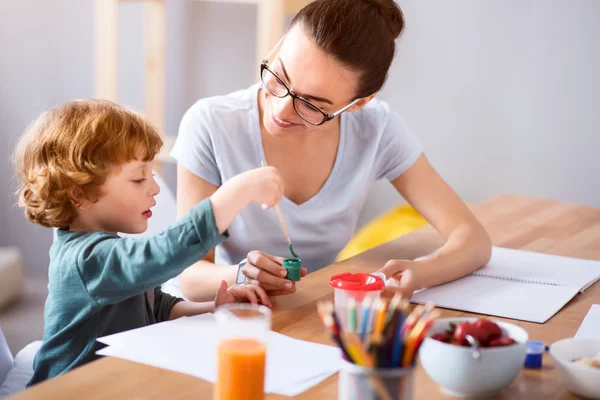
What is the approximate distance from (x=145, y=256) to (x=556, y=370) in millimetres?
641

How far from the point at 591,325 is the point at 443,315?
27 cm

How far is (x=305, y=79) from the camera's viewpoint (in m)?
1.62

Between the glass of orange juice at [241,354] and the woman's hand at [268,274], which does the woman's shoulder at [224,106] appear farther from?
the glass of orange juice at [241,354]

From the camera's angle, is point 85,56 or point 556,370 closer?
point 556,370

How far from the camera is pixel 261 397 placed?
0.95 meters

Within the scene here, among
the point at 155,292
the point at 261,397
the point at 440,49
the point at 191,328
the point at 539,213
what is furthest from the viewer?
the point at 440,49

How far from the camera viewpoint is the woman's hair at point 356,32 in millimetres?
1610

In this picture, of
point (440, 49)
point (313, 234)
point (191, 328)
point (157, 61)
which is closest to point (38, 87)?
point (157, 61)

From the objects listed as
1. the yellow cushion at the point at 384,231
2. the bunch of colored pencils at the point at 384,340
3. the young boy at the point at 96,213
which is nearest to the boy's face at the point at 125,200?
the young boy at the point at 96,213

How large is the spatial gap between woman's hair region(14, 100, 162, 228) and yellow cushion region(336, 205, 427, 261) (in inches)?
67.0

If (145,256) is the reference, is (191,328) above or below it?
below

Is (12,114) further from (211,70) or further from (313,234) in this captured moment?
(313,234)

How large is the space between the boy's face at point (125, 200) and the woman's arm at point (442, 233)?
0.50 metres

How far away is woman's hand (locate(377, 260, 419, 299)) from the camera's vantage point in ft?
4.91
